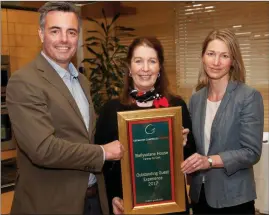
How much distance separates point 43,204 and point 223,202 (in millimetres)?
902

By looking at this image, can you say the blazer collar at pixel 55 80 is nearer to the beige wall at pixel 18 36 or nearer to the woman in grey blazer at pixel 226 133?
the woman in grey blazer at pixel 226 133

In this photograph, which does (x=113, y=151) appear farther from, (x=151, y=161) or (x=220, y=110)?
(x=220, y=110)

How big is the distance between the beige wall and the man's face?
111 inches

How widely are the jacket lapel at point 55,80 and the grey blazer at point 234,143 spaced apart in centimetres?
70

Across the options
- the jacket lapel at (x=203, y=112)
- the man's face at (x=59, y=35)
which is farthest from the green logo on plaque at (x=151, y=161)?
the man's face at (x=59, y=35)

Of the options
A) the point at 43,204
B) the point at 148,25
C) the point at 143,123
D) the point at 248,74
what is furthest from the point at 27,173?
the point at 148,25

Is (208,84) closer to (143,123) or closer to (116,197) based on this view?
(143,123)

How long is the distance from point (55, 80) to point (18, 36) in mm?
3091

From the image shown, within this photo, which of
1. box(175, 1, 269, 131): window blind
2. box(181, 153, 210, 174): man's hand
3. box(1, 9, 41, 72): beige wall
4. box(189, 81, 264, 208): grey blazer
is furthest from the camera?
box(175, 1, 269, 131): window blind

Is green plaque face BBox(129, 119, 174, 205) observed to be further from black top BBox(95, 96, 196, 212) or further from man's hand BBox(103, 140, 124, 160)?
black top BBox(95, 96, 196, 212)

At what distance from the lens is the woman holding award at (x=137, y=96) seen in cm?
186

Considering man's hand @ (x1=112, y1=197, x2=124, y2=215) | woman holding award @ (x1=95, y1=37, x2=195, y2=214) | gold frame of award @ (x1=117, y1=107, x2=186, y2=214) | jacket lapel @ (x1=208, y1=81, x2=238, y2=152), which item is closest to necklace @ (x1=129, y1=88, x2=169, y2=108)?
woman holding award @ (x1=95, y1=37, x2=195, y2=214)

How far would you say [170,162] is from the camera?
5.88ft

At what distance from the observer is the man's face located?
68.0 inches
